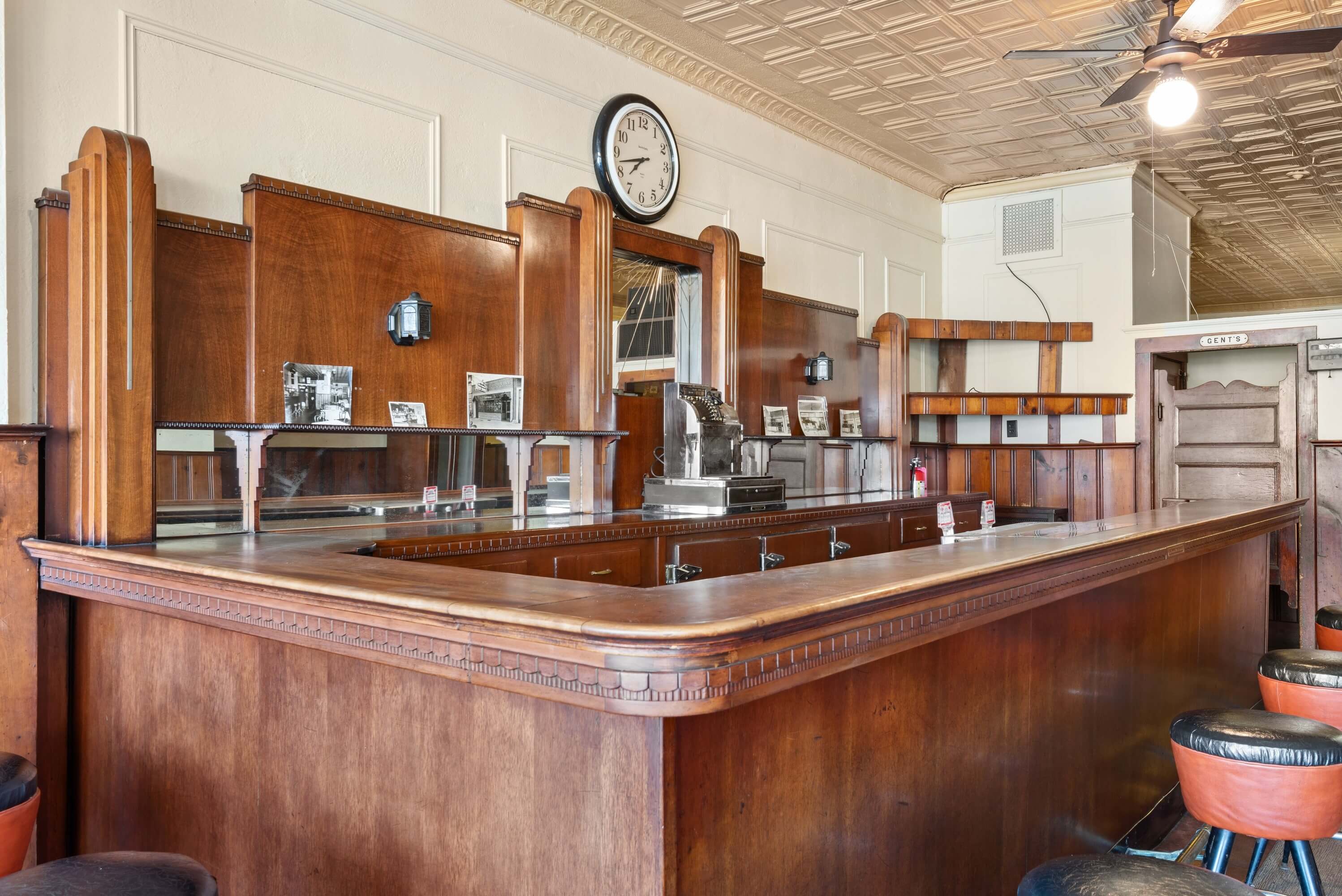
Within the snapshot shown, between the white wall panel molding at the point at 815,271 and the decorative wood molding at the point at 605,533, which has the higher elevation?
the white wall panel molding at the point at 815,271

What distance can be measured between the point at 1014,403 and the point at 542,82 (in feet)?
15.5

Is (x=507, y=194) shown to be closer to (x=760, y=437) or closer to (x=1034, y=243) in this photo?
(x=760, y=437)

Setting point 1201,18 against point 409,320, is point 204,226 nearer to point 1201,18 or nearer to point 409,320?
point 409,320

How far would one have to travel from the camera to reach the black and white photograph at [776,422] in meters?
5.98

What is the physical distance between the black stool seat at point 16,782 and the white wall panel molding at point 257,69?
232 centimetres

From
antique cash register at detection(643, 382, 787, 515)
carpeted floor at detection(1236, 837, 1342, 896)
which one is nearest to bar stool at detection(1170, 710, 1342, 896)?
carpeted floor at detection(1236, 837, 1342, 896)

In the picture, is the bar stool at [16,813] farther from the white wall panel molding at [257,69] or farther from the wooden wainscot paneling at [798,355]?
the wooden wainscot paneling at [798,355]

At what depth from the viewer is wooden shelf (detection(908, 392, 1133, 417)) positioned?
7617 mm

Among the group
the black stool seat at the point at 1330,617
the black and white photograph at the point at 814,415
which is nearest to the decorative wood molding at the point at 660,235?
the black and white photograph at the point at 814,415

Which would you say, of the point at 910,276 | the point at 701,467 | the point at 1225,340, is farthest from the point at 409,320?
the point at 1225,340

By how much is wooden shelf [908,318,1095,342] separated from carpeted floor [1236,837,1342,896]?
509cm

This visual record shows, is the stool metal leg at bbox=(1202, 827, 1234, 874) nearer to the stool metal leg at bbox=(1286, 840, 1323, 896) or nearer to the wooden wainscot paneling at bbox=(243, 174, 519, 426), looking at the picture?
the stool metal leg at bbox=(1286, 840, 1323, 896)

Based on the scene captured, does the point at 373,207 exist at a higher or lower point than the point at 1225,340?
higher

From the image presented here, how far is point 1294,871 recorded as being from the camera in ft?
10.1
